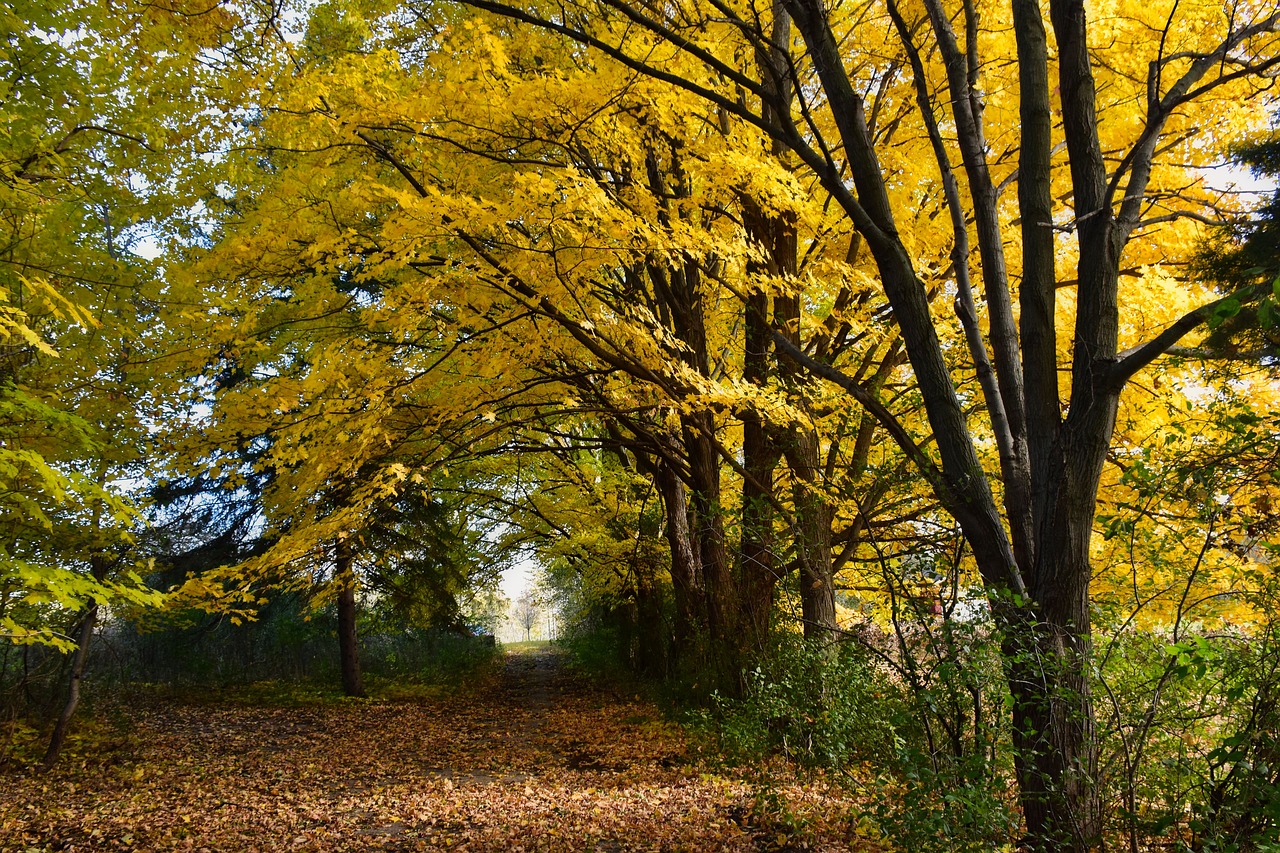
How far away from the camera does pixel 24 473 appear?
5133 mm

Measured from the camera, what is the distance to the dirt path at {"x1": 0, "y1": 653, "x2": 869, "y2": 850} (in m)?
4.86

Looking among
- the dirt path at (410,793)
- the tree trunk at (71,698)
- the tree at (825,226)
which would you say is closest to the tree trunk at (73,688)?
the tree trunk at (71,698)

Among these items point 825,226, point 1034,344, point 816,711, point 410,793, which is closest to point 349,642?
point 410,793

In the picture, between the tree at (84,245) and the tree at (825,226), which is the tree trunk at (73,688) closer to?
the tree at (84,245)

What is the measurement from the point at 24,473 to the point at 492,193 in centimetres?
422

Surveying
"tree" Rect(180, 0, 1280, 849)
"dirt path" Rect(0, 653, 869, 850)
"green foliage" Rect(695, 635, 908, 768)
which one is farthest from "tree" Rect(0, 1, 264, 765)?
"green foliage" Rect(695, 635, 908, 768)

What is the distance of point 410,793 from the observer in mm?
6504

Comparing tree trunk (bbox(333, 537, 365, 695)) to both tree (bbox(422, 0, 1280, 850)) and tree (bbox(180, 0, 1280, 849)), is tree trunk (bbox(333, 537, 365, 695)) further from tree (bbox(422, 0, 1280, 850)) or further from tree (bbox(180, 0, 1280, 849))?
tree (bbox(422, 0, 1280, 850))

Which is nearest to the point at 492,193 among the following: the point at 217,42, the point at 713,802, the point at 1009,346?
the point at 217,42

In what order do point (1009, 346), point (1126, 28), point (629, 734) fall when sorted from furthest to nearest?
point (629, 734), point (1126, 28), point (1009, 346)

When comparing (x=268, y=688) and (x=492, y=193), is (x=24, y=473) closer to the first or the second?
(x=492, y=193)

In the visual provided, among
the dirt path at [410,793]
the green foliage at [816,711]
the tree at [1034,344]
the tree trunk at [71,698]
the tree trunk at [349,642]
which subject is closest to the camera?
the tree at [1034,344]

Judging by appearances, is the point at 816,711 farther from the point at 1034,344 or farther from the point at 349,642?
the point at 349,642

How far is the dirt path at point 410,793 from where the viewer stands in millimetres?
4863
